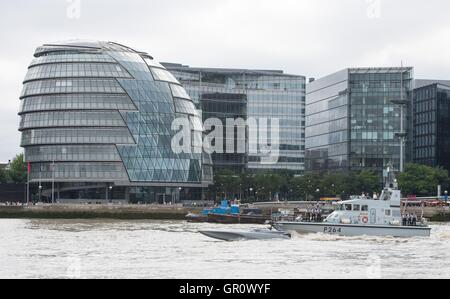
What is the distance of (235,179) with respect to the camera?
176625 millimetres

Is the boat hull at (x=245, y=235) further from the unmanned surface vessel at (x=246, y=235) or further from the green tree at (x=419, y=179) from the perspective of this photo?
the green tree at (x=419, y=179)

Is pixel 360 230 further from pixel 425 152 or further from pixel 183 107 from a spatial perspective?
pixel 425 152

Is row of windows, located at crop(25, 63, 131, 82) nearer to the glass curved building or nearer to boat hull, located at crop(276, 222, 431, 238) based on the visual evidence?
the glass curved building

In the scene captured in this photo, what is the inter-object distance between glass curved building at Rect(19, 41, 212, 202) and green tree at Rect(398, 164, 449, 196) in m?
41.2

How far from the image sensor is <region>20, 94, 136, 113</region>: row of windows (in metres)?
160

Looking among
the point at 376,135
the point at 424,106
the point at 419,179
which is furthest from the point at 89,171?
the point at 424,106

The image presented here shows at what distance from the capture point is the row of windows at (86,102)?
160 m

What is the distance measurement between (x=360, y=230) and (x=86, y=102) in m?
97.1

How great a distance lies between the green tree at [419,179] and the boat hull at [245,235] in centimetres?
9199

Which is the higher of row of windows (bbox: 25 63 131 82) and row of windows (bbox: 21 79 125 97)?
row of windows (bbox: 25 63 131 82)

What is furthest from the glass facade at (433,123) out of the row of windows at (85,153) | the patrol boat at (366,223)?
the patrol boat at (366,223)

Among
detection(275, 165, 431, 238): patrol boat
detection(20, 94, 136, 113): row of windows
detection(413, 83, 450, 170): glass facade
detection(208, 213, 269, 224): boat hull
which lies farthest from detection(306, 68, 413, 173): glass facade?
detection(275, 165, 431, 238): patrol boat
